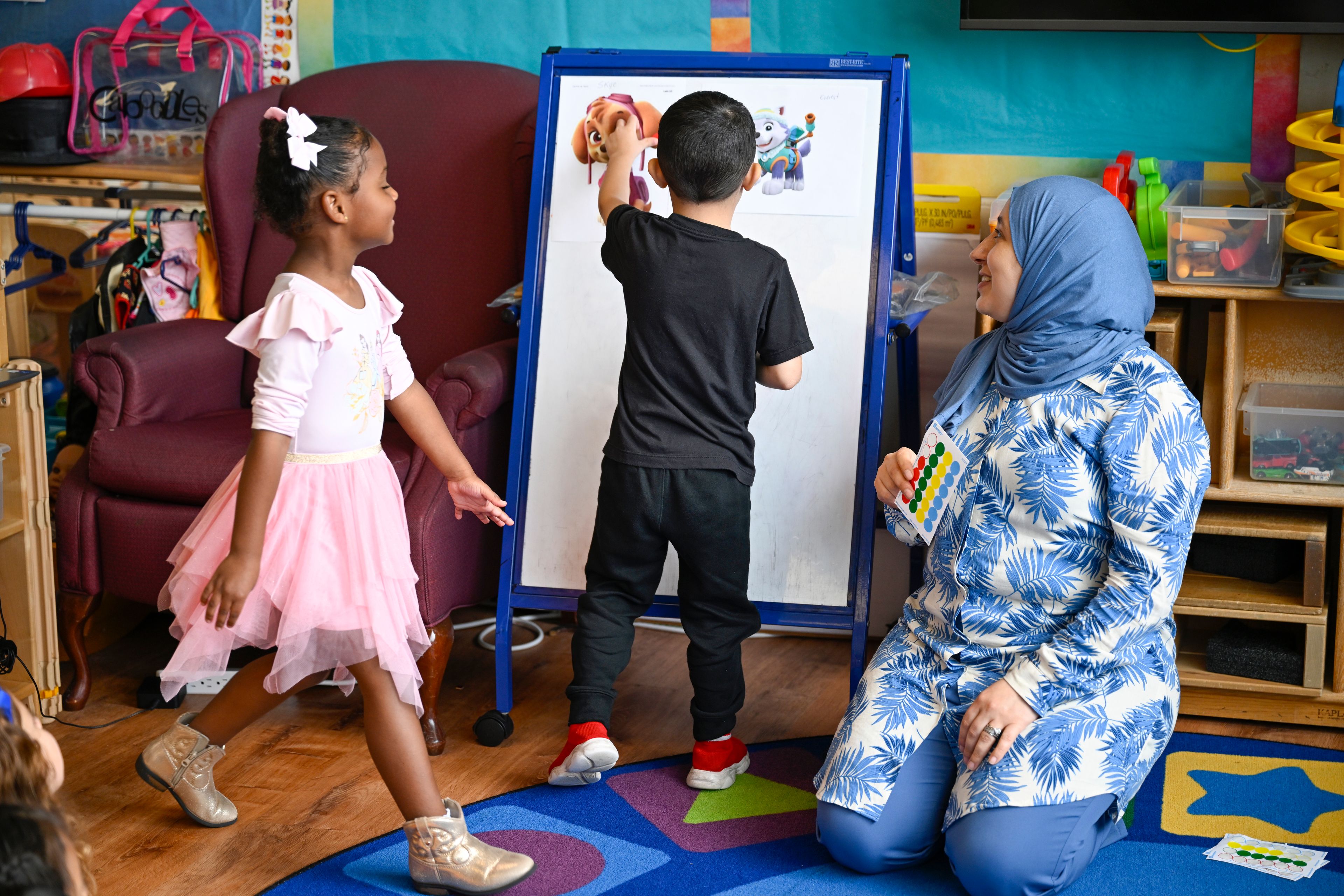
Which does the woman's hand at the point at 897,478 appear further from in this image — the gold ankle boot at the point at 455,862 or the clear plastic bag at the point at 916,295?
the gold ankle boot at the point at 455,862

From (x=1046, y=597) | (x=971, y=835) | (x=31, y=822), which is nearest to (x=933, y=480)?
(x=1046, y=597)

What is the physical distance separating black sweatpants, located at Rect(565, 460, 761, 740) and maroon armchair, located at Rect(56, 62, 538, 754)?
327 millimetres

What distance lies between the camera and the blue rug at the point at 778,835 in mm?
1746

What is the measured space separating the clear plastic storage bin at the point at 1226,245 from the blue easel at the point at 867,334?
47cm

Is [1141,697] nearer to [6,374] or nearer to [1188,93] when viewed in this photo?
[1188,93]

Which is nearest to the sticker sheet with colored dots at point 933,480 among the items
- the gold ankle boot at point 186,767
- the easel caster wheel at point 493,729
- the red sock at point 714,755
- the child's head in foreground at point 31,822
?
the red sock at point 714,755

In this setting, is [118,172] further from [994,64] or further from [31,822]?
[31,822]

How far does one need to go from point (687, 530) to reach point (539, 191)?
74 cm

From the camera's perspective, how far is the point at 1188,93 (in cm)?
247

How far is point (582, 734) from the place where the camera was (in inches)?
77.0

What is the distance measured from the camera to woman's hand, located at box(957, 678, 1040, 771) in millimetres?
1701

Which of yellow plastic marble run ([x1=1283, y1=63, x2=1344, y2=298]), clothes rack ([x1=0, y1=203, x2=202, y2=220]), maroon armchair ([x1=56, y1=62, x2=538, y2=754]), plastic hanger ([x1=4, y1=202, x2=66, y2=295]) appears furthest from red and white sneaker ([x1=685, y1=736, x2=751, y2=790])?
plastic hanger ([x1=4, y1=202, x2=66, y2=295])

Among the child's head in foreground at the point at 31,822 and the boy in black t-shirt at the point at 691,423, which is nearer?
the child's head in foreground at the point at 31,822

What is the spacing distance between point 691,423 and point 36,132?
6.80ft
